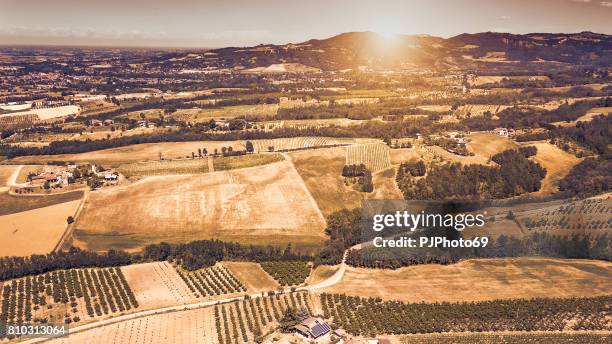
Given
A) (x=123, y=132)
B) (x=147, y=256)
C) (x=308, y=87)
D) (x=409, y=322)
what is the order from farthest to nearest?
(x=308, y=87) < (x=123, y=132) < (x=147, y=256) < (x=409, y=322)

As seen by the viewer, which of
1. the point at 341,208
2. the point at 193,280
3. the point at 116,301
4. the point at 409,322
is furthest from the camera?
the point at 341,208

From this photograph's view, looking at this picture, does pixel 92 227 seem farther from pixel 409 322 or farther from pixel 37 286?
pixel 409 322

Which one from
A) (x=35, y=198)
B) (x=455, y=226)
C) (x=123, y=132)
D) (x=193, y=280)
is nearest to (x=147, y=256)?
(x=193, y=280)

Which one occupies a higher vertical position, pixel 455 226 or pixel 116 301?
pixel 455 226

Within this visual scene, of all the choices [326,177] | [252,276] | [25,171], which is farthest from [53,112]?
[252,276]

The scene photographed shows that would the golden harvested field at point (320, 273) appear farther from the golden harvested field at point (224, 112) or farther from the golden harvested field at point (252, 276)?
the golden harvested field at point (224, 112)

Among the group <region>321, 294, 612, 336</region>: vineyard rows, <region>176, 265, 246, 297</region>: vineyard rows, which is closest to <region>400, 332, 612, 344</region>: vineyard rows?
<region>321, 294, 612, 336</region>: vineyard rows

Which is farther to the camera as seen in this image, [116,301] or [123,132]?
[123,132]
